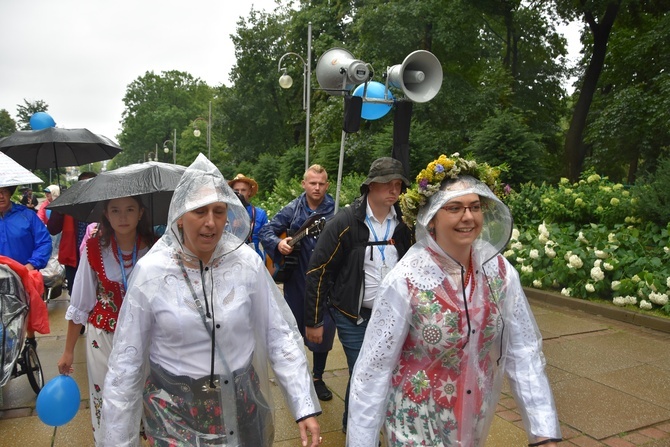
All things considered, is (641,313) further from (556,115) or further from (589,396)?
(556,115)

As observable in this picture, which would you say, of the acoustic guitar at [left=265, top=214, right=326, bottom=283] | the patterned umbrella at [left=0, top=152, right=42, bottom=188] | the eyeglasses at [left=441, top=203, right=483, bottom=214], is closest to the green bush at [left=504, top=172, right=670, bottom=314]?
the acoustic guitar at [left=265, top=214, right=326, bottom=283]

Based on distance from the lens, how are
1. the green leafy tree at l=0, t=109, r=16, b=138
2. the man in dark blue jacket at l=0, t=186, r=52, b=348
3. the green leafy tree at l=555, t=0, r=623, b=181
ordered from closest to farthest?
the man in dark blue jacket at l=0, t=186, r=52, b=348
the green leafy tree at l=555, t=0, r=623, b=181
the green leafy tree at l=0, t=109, r=16, b=138

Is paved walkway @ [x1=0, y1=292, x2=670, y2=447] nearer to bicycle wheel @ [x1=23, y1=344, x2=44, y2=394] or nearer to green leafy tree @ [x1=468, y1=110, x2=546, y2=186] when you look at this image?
bicycle wheel @ [x1=23, y1=344, x2=44, y2=394]

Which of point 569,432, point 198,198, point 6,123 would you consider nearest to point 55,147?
point 198,198

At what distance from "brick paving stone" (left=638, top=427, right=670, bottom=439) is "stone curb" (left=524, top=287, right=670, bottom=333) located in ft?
8.99

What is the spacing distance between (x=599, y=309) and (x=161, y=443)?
21.2 feet

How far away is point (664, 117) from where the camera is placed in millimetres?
14336

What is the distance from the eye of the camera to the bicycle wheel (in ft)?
15.5

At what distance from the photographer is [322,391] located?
15.6ft

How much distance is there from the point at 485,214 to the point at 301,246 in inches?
99.0

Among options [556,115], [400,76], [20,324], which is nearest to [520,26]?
[556,115]

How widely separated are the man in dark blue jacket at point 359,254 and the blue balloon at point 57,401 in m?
1.47

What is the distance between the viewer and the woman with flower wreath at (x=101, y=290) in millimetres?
3162

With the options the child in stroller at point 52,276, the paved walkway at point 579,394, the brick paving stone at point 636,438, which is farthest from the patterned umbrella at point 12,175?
the brick paving stone at point 636,438
